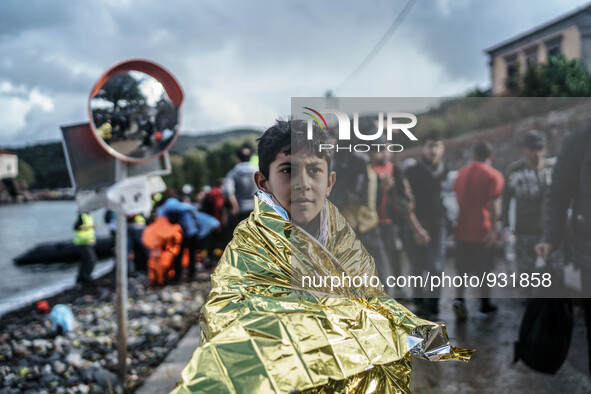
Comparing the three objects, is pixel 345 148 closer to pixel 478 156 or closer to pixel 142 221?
pixel 478 156

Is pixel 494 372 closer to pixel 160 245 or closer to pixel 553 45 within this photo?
pixel 160 245

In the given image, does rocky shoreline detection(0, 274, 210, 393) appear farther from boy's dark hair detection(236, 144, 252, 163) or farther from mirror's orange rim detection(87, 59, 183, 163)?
boy's dark hair detection(236, 144, 252, 163)

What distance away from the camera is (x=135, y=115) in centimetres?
319

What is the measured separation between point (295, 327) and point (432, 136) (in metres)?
0.97

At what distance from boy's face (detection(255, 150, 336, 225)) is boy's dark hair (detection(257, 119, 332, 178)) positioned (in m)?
0.02

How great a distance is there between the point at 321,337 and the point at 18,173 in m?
25.4

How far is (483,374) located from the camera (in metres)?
3.04

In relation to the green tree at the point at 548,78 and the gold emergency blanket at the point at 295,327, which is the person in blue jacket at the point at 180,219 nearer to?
the gold emergency blanket at the point at 295,327

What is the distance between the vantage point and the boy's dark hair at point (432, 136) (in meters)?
1.68

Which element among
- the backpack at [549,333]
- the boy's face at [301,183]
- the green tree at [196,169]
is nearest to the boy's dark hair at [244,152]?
the backpack at [549,333]

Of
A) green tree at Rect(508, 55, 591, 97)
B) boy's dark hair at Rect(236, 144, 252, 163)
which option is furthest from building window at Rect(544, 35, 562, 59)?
boy's dark hair at Rect(236, 144, 252, 163)

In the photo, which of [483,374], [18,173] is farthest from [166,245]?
[18,173]

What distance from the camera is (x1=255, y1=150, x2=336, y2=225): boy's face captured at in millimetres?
1500

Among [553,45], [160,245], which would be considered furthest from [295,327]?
[553,45]
